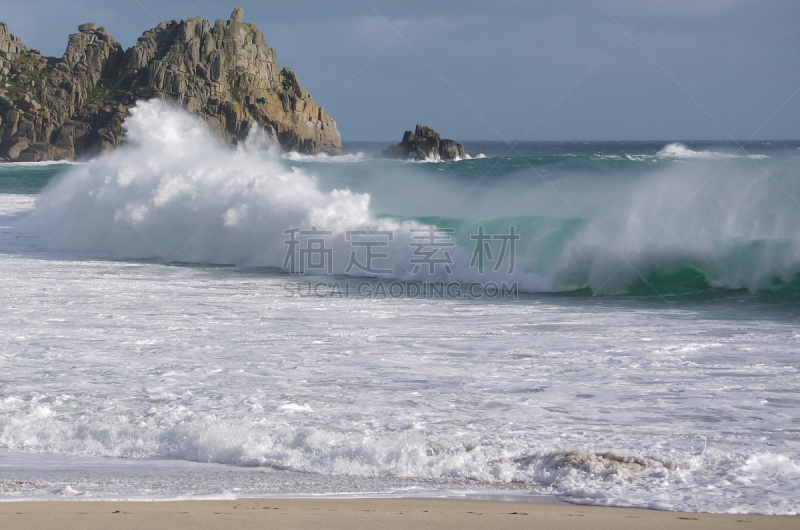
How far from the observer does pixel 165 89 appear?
75688 millimetres

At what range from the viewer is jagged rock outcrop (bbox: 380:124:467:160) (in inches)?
2778

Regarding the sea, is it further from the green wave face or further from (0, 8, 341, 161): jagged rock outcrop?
(0, 8, 341, 161): jagged rock outcrop

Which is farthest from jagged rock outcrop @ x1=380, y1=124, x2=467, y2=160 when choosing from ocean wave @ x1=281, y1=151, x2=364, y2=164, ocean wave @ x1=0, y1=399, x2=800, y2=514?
ocean wave @ x1=0, y1=399, x2=800, y2=514

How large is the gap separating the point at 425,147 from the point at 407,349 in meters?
65.5

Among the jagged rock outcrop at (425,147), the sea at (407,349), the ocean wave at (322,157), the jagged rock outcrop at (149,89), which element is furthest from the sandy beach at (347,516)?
the jagged rock outcrop at (149,89)

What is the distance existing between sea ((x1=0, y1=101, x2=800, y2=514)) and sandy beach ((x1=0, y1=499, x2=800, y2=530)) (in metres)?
0.16

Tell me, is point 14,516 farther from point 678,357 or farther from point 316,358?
point 678,357

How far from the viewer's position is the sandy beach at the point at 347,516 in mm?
3158

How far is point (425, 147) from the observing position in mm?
71125

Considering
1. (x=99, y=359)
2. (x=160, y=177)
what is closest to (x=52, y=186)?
(x=160, y=177)

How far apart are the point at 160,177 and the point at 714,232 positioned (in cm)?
1183

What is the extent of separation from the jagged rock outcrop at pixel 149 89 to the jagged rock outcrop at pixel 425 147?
37.8 ft

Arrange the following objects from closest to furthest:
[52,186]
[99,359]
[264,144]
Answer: [99,359] < [52,186] < [264,144]

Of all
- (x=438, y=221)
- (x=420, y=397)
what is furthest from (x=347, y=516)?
(x=438, y=221)
